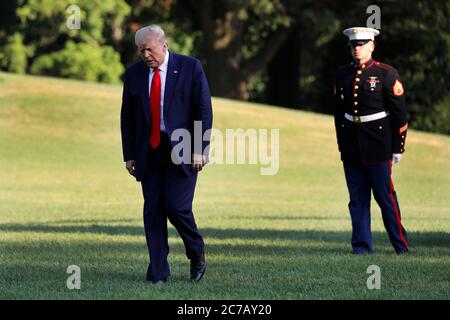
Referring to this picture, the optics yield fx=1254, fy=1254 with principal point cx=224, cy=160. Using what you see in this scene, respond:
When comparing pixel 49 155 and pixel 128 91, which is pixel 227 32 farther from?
pixel 128 91

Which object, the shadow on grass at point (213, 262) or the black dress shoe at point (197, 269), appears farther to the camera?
the black dress shoe at point (197, 269)

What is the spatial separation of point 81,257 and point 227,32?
32.4 metres

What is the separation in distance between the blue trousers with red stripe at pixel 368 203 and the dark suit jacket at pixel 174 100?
275cm

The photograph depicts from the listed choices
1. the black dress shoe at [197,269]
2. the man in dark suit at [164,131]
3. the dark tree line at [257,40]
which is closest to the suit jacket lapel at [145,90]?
the man in dark suit at [164,131]

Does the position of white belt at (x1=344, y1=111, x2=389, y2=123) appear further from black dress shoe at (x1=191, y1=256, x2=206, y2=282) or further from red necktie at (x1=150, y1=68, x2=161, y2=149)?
red necktie at (x1=150, y1=68, x2=161, y2=149)

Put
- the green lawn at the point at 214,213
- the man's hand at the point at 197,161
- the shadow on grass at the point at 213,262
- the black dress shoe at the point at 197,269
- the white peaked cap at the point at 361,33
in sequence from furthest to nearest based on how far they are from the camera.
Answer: the white peaked cap at the point at 361,33 < the black dress shoe at the point at 197,269 < the green lawn at the point at 214,213 < the man's hand at the point at 197,161 < the shadow on grass at the point at 213,262

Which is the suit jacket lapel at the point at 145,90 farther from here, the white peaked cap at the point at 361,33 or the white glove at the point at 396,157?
the white glove at the point at 396,157

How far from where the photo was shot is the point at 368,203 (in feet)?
39.5

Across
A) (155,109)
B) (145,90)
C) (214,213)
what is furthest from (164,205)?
(214,213)

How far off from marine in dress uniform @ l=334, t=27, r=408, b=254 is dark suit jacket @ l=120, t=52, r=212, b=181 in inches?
101

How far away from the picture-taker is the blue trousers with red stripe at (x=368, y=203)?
38.8ft

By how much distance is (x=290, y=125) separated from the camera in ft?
115

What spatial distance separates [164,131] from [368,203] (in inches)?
126

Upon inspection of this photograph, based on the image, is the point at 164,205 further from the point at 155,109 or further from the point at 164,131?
the point at 155,109
